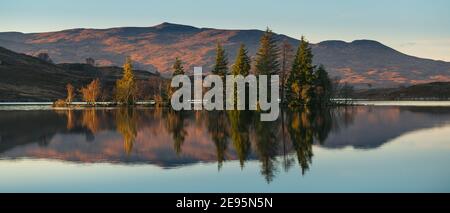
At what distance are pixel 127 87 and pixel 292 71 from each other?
40522 millimetres

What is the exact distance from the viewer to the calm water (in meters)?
21.1

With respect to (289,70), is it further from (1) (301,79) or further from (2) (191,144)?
(2) (191,144)

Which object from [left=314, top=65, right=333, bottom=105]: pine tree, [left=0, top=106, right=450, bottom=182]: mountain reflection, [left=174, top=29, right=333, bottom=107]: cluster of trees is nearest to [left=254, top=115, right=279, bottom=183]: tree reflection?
[left=0, top=106, right=450, bottom=182]: mountain reflection

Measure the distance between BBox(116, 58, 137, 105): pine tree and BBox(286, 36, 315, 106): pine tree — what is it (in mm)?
37832

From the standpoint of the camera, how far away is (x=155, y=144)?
3669cm

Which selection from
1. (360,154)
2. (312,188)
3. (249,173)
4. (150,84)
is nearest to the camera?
(312,188)

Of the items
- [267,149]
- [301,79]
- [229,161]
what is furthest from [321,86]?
[229,161]

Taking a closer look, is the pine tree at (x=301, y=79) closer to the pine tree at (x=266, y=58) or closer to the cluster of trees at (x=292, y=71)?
the cluster of trees at (x=292, y=71)

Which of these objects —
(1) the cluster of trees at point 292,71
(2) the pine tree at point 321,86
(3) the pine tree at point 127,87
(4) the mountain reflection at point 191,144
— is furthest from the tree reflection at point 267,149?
(3) the pine tree at point 127,87

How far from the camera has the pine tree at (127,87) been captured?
12425 cm

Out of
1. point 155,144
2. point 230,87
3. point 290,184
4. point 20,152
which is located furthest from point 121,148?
point 230,87

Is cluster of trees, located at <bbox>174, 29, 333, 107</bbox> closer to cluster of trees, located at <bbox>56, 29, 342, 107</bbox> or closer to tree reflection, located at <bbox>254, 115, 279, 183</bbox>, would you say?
cluster of trees, located at <bbox>56, 29, 342, 107</bbox>
